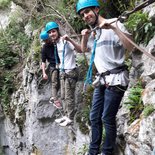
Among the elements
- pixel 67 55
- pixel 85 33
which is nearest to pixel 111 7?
pixel 67 55

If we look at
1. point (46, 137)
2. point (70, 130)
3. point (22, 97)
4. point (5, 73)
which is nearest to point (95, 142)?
point (70, 130)

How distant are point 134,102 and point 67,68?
239cm

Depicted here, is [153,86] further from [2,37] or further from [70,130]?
[2,37]

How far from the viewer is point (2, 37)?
470 inches

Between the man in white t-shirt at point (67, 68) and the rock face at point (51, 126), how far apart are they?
1.39 ft

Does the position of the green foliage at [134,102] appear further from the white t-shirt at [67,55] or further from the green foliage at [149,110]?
the white t-shirt at [67,55]

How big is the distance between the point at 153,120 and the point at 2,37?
9571 mm

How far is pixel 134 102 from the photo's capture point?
4.14 meters

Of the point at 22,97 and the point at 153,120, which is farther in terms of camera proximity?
the point at 22,97

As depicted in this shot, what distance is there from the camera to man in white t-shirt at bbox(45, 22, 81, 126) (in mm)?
6117

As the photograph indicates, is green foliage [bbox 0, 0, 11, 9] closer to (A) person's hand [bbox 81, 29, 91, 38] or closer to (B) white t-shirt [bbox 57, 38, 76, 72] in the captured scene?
(B) white t-shirt [bbox 57, 38, 76, 72]

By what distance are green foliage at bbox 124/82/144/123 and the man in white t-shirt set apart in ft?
7.33

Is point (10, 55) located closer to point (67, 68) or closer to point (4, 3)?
point (4, 3)

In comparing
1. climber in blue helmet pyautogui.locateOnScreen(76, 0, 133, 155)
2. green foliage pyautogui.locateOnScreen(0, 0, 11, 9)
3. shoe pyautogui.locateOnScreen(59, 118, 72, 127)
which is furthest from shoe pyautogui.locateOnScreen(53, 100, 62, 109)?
green foliage pyautogui.locateOnScreen(0, 0, 11, 9)
